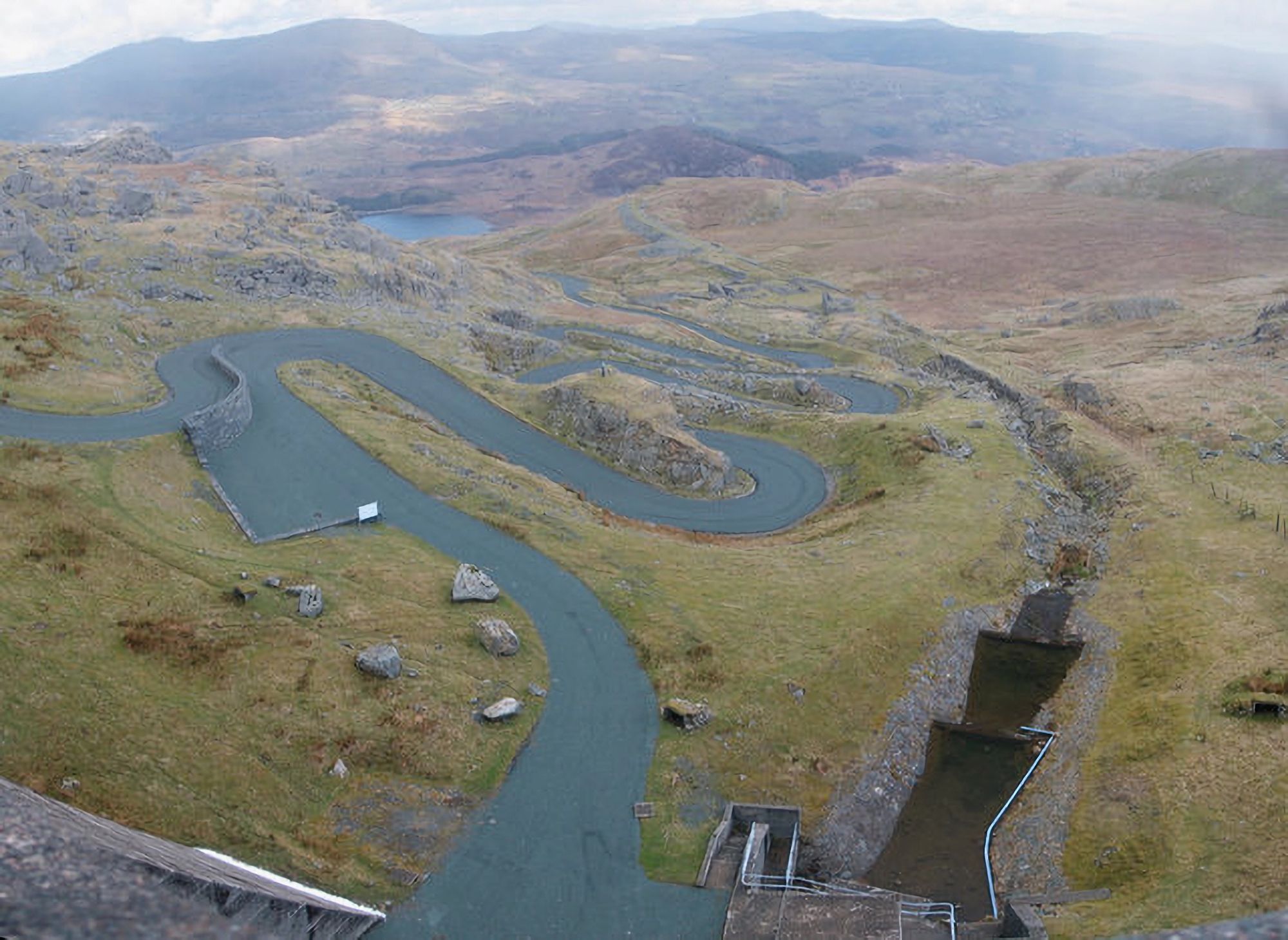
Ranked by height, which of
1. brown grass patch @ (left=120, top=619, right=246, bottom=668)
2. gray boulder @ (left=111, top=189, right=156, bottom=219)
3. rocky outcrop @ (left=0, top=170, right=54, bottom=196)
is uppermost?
rocky outcrop @ (left=0, top=170, right=54, bottom=196)

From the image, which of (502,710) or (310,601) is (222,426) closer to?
(310,601)

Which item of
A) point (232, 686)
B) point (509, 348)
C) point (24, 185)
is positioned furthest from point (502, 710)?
point (24, 185)

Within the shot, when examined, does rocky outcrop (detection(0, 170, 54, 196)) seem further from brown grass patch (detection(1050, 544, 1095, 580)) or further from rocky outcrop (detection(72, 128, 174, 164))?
brown grass patch (detection(1050, 544, 1095, 580))

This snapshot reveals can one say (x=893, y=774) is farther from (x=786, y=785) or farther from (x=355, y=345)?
(x=355, y=345)

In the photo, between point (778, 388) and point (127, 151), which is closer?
point (778, 388)

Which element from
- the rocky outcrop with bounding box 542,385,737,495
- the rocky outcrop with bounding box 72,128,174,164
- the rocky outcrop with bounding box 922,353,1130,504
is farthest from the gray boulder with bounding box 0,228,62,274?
the rocky outcrop with bounding box 922,353,1130,504

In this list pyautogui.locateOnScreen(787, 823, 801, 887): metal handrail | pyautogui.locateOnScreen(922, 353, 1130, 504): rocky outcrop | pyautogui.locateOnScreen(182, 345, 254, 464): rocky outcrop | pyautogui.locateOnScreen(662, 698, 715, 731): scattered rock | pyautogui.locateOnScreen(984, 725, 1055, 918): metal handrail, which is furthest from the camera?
pyautogui.locateOnScreen(922, 353, 1130, 504): rocky outcrop
